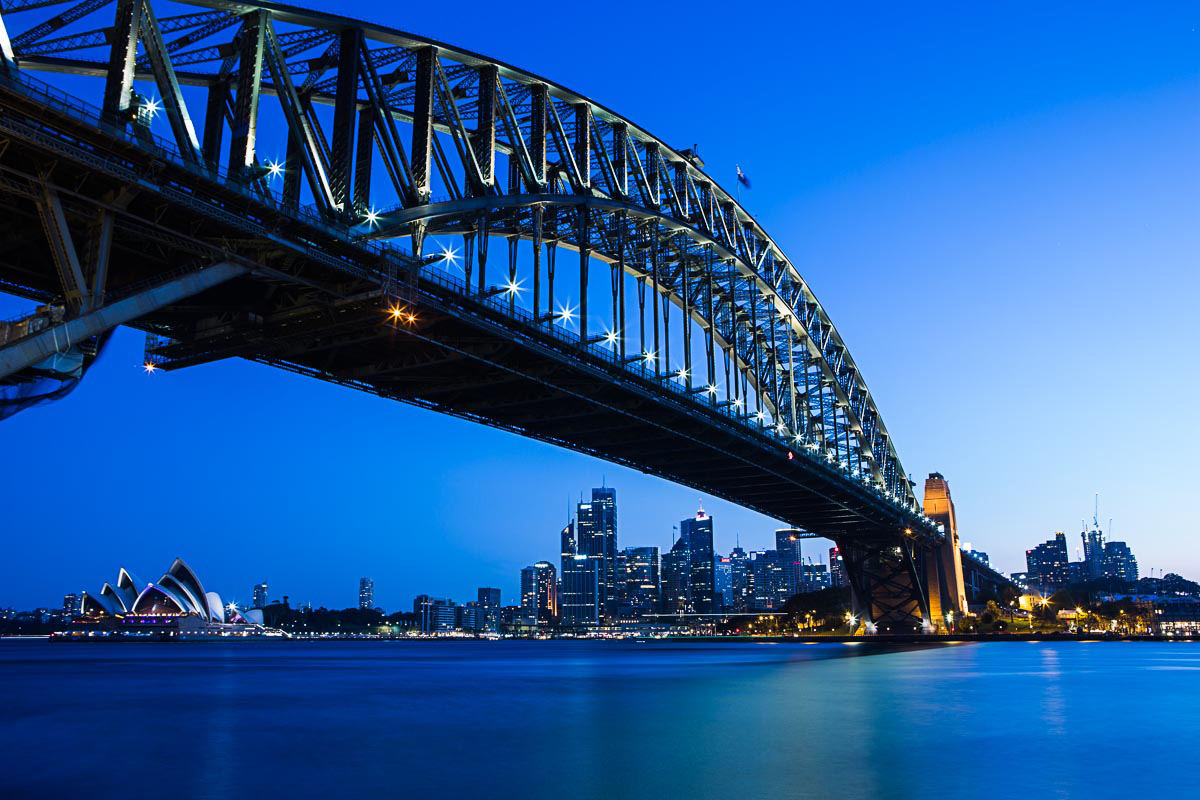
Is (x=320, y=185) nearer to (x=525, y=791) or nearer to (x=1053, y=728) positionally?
(x=525, y=791)

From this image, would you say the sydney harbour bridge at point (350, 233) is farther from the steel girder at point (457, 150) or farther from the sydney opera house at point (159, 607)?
the sydney opera house at point (159, 607)

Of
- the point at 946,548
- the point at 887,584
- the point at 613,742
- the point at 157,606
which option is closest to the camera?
the point at 613,742

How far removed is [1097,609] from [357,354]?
178833mm

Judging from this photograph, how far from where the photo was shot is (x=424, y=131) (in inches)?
1373

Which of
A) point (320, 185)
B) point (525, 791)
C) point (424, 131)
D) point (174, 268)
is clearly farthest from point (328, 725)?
point (424, 131)

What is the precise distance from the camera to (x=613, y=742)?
20516 millimetres

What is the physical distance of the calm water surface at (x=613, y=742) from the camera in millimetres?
15508

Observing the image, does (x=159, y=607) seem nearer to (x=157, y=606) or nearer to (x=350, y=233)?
(x=157, y=606)

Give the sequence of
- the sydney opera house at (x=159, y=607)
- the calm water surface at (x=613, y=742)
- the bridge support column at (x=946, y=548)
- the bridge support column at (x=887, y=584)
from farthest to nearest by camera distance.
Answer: the sydney opera house at (x=159, y=607) < the bridge support column at (x=946, y=548) < the bridge support column at (x=887, y=584) < the calm water surface at (x=613, y=742)

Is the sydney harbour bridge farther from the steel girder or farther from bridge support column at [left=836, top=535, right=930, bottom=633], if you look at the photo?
bridge support column at [left=836, top=535, right=930, bottom=633]

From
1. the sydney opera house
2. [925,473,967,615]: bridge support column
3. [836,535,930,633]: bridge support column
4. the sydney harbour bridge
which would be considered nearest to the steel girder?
the sydney harbour bridge

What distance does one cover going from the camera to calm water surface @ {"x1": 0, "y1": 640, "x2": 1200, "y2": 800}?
50.9ft

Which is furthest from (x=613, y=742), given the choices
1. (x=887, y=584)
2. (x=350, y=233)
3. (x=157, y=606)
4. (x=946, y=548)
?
(x=157, y=606)

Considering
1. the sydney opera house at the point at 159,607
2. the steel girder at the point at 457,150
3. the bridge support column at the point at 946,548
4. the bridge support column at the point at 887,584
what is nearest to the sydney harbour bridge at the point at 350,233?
the steel girder at the point at 457,150
